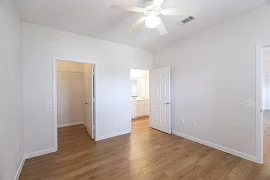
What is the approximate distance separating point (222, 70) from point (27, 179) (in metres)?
3.99

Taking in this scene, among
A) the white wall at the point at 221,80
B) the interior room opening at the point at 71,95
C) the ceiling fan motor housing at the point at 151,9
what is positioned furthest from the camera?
the interior room opening at the point at 71,95

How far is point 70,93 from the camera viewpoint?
4891mm

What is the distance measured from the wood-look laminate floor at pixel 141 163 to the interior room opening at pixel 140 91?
2731 millimetres

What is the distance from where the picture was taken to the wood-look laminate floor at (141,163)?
2037mm

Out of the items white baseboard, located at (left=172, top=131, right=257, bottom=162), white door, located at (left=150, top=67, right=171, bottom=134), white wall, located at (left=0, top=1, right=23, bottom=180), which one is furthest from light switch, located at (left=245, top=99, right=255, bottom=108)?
white wall, located at (left=0, top=1, right=23, bottom=180)

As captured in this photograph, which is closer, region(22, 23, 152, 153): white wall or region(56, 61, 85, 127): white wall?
region(22, 23, 152, 153): white wall

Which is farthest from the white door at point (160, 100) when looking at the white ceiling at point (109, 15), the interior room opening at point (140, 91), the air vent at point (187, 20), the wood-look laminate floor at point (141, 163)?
the interior room opening at point (140, 91)

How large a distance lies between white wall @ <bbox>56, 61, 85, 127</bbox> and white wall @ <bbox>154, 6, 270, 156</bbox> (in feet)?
11.7

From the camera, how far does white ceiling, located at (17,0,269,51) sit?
81.1 inches

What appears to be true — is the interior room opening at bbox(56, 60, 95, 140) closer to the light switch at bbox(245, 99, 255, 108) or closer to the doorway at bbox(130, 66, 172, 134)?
the doorway at bbox(130, 66, 172, 134)

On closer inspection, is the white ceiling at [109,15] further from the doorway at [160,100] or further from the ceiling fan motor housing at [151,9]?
the doorway at [160,100]

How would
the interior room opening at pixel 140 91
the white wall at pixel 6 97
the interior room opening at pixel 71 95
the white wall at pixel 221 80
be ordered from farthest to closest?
the interior room opening at pixel 140 91 < the interior room opening at pixel 71 95 < the white wall at pixel 221 80 < the white wall at pixel 6 97

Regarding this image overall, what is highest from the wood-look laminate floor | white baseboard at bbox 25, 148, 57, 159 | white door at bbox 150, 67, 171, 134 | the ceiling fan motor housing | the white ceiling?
the white ceiling

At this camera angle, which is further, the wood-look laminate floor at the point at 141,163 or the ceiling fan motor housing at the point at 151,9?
the wood-look laminate floor at the point at 141,163
